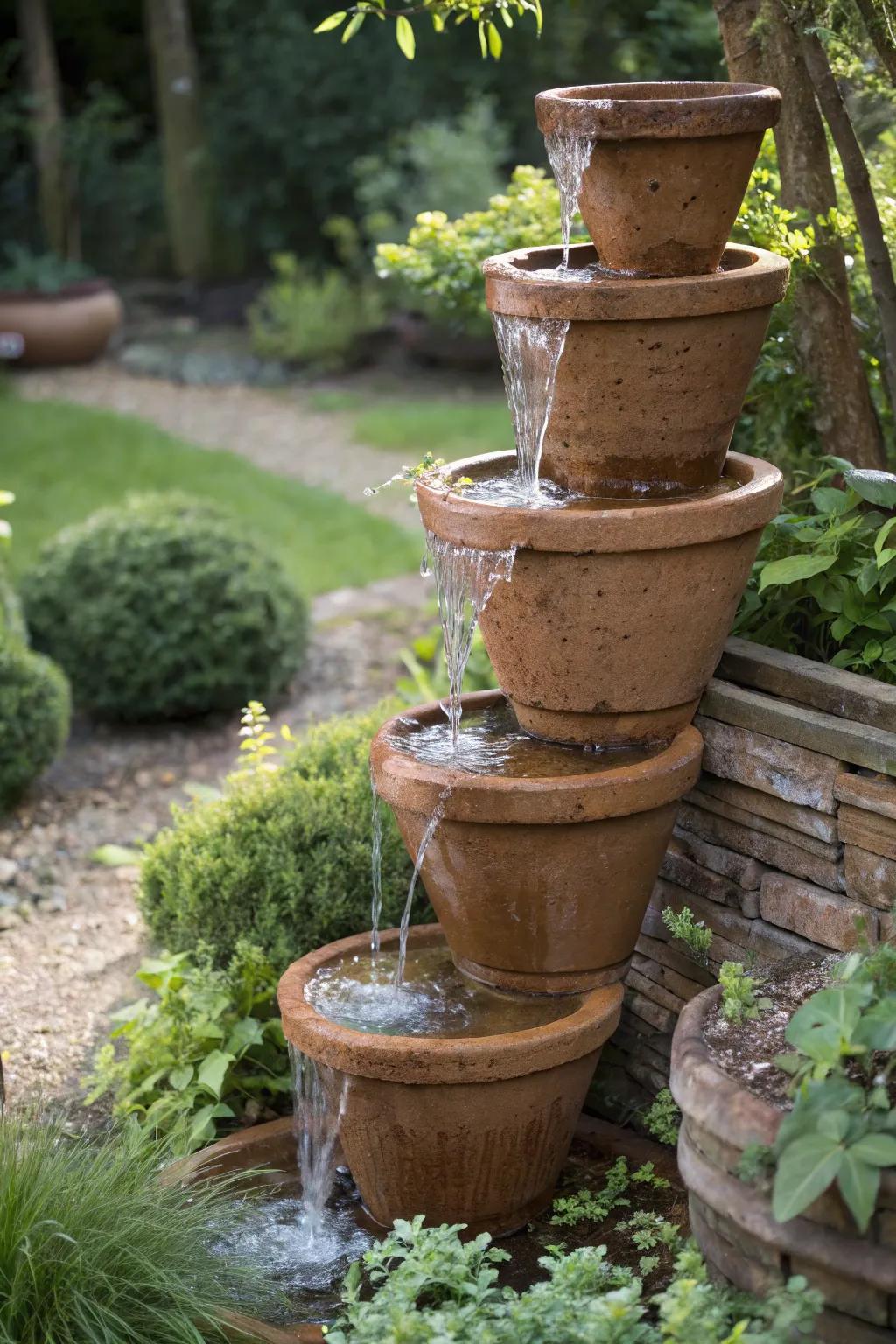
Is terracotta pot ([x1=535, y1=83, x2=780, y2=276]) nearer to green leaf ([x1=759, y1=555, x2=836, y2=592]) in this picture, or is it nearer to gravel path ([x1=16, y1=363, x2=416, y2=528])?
Answer: green leaf ([x1=759, y1=555, x2=836, y2=592])

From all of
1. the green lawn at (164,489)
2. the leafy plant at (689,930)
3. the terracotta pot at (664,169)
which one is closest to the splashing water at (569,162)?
the terracotta pot at (664,169)

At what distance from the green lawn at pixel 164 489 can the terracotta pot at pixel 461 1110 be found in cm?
420

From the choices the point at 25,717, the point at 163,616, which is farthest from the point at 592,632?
the point at 163,616

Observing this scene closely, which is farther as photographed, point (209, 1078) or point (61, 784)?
point (61, 784)

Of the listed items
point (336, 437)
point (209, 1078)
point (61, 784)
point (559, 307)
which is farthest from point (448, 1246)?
point (336, 437)

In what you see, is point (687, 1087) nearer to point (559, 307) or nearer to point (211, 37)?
point (559, 307)

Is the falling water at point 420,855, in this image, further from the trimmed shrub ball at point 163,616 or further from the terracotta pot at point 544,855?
the trimmed shrub ball at point 163,616

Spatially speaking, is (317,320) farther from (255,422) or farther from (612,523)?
(612,523)

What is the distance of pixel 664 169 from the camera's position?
8.41 feet

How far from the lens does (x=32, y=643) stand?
18.9 feet

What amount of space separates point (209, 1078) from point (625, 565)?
1.44m

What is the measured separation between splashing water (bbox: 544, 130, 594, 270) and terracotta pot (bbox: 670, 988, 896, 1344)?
1.50 meters

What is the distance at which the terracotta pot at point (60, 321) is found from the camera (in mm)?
10984

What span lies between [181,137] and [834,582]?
11457 millimetres
